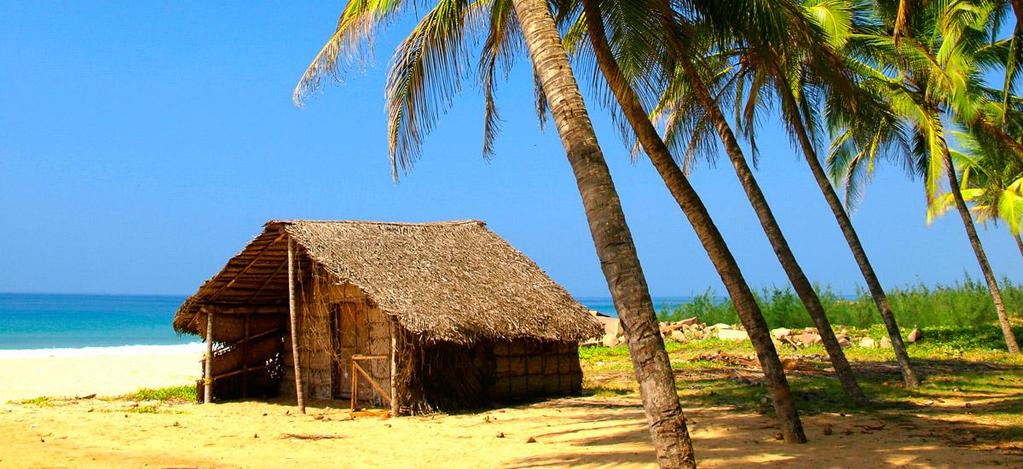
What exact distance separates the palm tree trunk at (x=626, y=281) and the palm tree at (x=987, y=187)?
14.8 metres

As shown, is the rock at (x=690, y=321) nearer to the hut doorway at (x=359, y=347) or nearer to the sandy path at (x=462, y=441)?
the sandy path at (x=462, y=441)

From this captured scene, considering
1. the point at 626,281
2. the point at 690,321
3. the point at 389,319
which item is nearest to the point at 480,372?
the point at 389,319

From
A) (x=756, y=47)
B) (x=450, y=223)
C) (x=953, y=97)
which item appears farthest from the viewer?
(x=450, y=223)

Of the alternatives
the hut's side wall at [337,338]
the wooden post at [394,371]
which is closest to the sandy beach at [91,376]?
the hut's side wall at [337,338]

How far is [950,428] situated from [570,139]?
5519 millimetres

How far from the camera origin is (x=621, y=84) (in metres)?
8.13

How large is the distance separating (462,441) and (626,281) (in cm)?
480

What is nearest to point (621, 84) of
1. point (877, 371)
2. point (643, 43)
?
point (643, 43)

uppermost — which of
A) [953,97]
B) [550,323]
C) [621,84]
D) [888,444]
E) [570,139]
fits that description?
[953,97]

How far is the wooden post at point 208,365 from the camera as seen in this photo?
14.3 meters

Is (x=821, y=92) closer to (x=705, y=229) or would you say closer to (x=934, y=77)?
(x=934, y=77)

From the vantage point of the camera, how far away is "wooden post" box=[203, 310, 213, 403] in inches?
563

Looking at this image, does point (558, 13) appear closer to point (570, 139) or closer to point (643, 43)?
point (643, 43)

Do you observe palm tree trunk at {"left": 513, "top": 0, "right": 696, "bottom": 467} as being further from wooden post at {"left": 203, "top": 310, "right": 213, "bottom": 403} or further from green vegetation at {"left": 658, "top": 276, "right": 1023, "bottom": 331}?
green vegetation at {"left": 658, "top": 276, "right": 1023, "bottom": 331}
